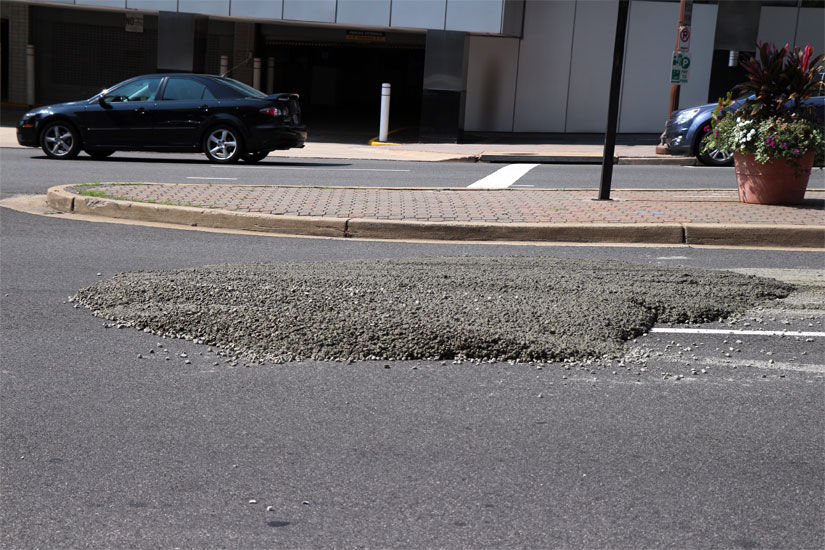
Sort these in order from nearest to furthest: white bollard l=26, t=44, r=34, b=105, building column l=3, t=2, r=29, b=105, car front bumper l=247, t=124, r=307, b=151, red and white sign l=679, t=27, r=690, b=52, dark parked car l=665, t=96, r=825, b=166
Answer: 1. car front bumper l=247, t=124, r=307, b=151
2. dark parked car l=665, t=96, r=825, b=166
3. red and white sign l=679, t=27, r=690, b=52
4. white bollard l=26, t=44, r=34, b=105
5. building column l=3, t=2, r=29, b=105

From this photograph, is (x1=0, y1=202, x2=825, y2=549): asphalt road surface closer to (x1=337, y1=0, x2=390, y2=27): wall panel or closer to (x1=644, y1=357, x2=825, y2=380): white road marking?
(x1=644, y1=357, x2=825, y2=380): white road marking

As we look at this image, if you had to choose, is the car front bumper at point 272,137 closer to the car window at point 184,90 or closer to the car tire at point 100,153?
the car window at point 184,90

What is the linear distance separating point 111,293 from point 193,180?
7.65 metres

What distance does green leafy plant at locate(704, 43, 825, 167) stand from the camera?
10.4 meters

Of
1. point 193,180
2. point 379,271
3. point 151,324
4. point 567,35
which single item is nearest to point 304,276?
point 379,271

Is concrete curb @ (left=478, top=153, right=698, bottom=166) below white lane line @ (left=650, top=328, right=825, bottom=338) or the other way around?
the other way around

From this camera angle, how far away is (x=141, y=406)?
14.5ft

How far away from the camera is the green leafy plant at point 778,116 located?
10359 mm

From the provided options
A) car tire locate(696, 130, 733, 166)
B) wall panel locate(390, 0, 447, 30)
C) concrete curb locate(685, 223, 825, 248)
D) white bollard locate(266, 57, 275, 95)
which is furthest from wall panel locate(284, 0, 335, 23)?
concrete curb locate(685, 223, 825, 248)

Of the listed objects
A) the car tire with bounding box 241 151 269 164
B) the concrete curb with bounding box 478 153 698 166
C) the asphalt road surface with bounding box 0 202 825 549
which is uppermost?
the concrete curb with bounding box 478 153 698 166

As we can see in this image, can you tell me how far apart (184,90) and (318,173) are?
11.1 ft

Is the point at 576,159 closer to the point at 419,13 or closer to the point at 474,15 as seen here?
the point at 474,15

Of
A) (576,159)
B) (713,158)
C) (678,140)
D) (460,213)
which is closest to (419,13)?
(576,159)

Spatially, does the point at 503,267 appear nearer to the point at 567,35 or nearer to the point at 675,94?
the point at 675,94
